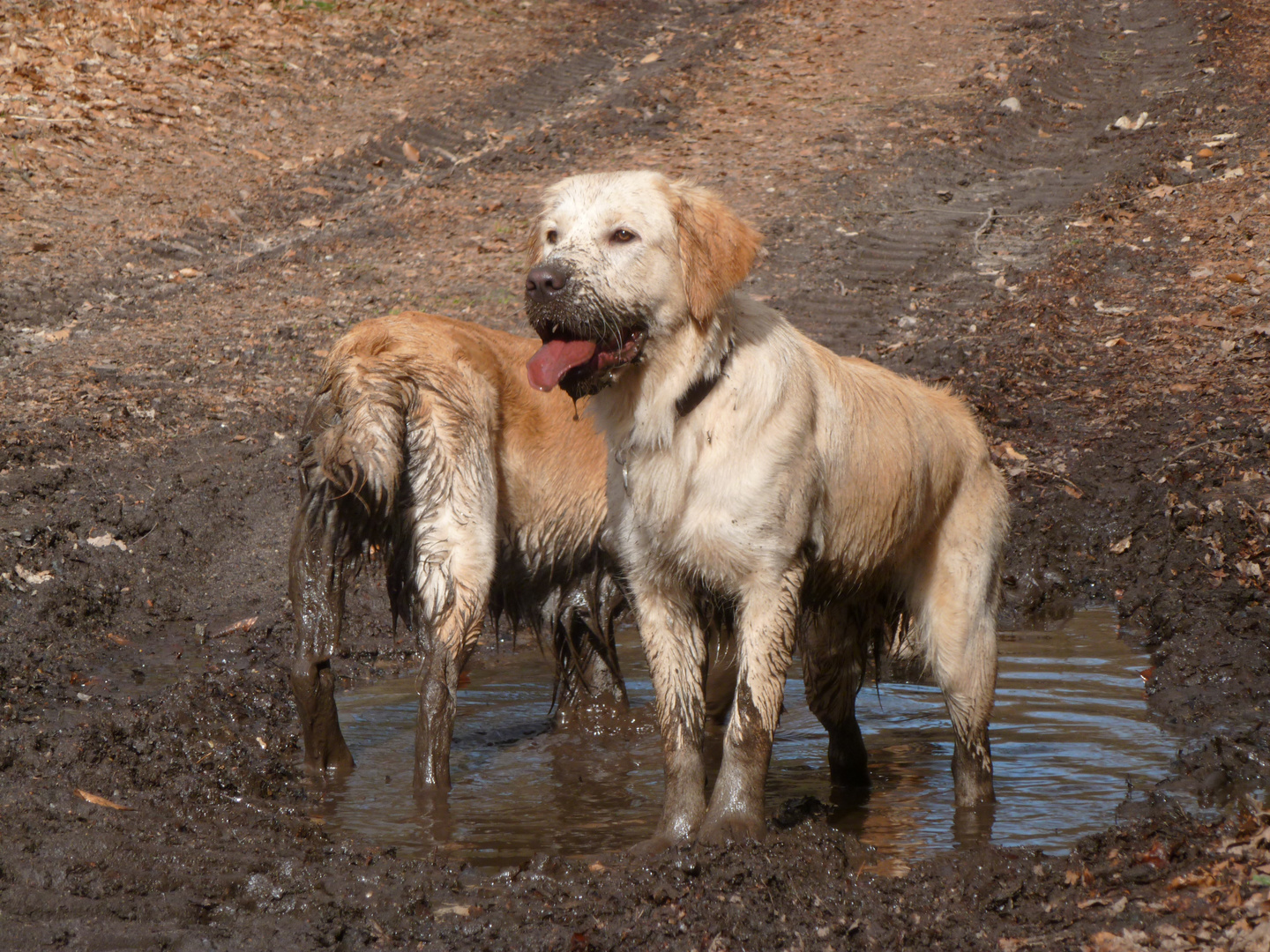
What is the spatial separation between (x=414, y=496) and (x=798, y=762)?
2180 mm

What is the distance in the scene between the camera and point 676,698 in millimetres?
4406

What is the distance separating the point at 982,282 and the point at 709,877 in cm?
816

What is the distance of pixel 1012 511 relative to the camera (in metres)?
7.58

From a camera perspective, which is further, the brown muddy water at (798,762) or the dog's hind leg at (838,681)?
the dog's hind leg at (838,681)

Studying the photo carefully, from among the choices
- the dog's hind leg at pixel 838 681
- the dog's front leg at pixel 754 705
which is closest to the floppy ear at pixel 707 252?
the dog's front leg at pixel 754 705

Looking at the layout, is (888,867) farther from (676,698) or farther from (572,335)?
(572,335)

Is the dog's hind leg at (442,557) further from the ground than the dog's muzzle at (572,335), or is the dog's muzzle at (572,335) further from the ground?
the dog's muzzle at (572,335)

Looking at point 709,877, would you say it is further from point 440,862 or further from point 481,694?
point 481,694

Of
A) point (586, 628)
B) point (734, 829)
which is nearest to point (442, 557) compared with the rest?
point (586, 628)

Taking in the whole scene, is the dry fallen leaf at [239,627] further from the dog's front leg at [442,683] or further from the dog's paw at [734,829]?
the dog's paw at [734,829]

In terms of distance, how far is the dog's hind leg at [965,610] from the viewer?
16.2ft

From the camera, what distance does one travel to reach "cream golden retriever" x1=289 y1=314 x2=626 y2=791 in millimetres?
4980

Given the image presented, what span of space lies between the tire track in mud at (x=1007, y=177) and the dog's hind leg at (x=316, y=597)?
5483 mm

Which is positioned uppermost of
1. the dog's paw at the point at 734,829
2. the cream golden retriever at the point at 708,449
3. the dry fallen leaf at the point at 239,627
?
the cream golden retriever at the point at 708,449
